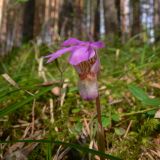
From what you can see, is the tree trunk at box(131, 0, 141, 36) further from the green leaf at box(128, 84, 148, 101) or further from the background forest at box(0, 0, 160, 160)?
the green leaf at box(128, 84, 148, 101)

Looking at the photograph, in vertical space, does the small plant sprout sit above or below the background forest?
above

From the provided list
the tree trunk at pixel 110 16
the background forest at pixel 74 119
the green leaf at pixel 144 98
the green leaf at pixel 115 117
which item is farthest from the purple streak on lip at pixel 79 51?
the tree trunk at pixel 110 16

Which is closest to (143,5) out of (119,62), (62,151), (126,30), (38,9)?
(126,30)

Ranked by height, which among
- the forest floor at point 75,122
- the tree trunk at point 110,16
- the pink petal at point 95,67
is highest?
the tree trunk at point 110,16

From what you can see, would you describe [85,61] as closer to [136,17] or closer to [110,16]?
[110,16]

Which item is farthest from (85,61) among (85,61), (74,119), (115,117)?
(74,119)

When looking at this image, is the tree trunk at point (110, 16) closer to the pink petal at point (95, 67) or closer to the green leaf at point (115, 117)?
the green leaf at point (115, 117)

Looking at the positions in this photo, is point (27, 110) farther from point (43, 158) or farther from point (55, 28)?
point (55, 28)

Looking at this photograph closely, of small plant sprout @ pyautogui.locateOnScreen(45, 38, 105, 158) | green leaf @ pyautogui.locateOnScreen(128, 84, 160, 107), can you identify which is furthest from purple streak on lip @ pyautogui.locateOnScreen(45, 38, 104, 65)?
green leaf @ pyautogui.locateOnScreen(128, 84, 160, 107)
